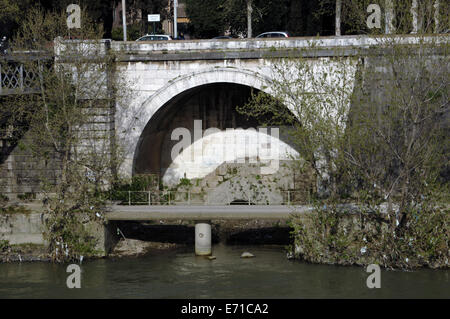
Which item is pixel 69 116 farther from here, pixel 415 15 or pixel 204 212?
pixel 415 15

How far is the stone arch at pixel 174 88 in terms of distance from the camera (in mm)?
23109

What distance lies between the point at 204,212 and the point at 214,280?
3002 millimetres

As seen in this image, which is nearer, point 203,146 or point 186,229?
point 186,229

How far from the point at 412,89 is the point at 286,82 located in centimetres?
349

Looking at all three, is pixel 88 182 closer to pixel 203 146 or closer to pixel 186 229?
pixel 186 229

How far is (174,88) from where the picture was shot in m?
23.5

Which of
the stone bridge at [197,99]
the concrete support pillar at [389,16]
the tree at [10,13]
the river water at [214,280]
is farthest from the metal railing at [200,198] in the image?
the tree at [10,13]

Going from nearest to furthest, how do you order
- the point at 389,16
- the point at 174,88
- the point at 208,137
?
the point at 389,16
the point at 174,88
the point at 208,137

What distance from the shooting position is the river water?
1712 cm

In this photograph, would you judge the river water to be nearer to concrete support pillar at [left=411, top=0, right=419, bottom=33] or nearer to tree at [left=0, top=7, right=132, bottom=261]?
tree at [left=0, top=7, right=132, bottom=261]

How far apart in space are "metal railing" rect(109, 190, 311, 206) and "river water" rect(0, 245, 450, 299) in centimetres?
247

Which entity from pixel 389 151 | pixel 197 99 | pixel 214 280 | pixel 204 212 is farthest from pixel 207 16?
pixel 214 280

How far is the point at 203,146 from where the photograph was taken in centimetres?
2638
